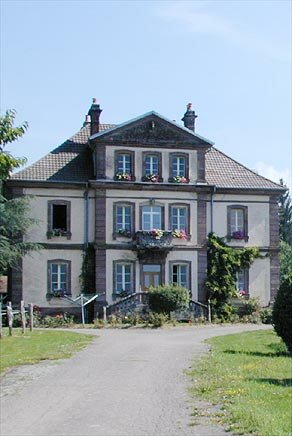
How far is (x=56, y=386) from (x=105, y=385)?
0.92m

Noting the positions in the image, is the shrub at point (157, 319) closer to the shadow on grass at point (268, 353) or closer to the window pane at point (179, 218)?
the window pane at point (179, 218)

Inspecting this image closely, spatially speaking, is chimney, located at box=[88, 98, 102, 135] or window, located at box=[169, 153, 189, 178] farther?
chimney, located at box=[88, 98, 102, 135]

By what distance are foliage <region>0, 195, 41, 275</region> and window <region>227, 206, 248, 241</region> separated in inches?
408

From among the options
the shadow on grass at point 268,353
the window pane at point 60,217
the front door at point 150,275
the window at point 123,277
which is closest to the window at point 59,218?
the window pane at point 60,217

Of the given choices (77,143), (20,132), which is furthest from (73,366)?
(77,143)

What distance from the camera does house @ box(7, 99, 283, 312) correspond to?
40969 mm

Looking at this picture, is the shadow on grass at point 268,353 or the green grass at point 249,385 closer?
the green grass at point 249,385

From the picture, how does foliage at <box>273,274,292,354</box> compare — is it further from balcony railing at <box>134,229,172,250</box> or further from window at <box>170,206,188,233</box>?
window at <box>170,206,188,233</box>

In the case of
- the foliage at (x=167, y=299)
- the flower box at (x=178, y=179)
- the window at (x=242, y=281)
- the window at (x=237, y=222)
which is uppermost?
the flower box at (x=178, y=179)

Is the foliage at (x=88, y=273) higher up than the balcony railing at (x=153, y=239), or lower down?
lower down

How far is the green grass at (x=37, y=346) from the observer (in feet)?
65.7

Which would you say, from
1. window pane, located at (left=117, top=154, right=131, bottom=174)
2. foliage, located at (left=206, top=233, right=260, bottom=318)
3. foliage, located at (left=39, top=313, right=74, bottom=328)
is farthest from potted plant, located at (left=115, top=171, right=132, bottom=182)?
foliage, located at (left=39, top=313, right=74, bottom=328)

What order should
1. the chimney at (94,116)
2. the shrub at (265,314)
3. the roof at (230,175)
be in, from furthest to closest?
the chimney at (94,116) < the roof at (230,175) < the shrub at (265,314)

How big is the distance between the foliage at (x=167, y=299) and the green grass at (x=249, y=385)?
13.8 metres
